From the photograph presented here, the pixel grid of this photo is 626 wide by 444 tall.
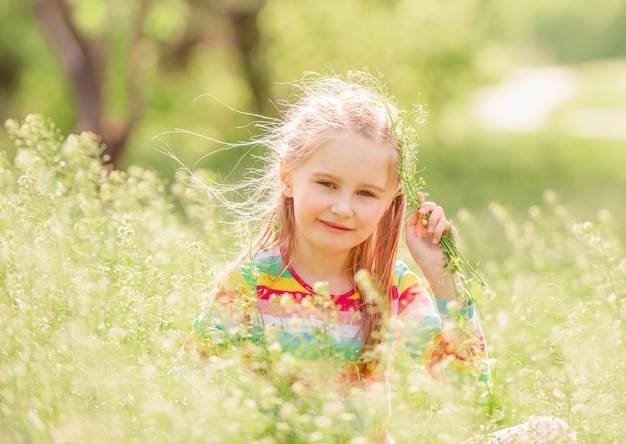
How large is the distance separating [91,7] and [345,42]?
4.23 metres

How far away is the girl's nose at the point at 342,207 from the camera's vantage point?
10.2 ft

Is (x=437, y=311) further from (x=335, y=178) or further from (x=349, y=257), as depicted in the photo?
(x=335, y=178)

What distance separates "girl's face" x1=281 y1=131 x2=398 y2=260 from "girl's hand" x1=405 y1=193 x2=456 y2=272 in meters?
0.14

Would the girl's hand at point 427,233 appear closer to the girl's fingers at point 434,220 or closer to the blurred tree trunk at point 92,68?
the girl's fingers at point 434,220

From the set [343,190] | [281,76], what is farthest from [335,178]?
[281,76]

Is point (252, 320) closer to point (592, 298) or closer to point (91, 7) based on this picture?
point (592, 298)

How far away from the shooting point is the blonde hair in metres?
3.21

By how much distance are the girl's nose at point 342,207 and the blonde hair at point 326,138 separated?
8.7 inches

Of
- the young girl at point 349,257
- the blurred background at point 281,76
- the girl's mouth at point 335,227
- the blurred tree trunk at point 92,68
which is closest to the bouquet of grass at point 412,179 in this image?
the young girl at point 349,257

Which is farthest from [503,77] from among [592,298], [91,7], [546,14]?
[546,14]

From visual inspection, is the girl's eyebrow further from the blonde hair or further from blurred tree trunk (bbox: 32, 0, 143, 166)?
blurred tree trunk (bbox: 32, 0, 143, 166)

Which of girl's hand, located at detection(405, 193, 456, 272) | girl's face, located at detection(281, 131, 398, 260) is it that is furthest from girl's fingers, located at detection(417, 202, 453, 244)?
girl's face, located at detection(281, 131, 398, 260)

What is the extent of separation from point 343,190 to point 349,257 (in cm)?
37

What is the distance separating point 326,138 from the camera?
3.22m
